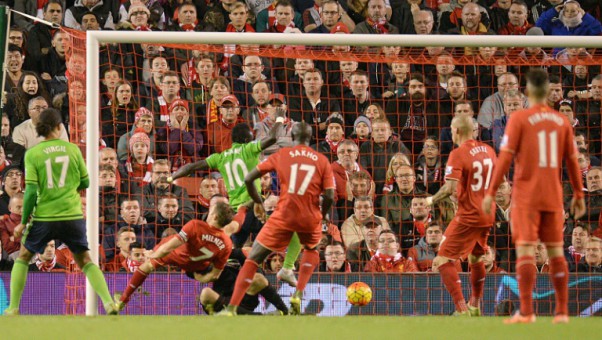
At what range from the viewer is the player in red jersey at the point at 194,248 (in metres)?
11.2

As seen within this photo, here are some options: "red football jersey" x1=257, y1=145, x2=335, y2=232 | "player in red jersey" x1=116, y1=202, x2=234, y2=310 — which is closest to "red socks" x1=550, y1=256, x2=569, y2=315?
"red football jersey" x1=257, y1=145, x2=335, y2=232

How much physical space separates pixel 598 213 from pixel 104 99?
A: 6200mm

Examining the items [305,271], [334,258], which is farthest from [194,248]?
[334,258]

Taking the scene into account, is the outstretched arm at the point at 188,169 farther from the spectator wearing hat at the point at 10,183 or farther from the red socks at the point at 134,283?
the spectator wearing hat at the point at 10,183

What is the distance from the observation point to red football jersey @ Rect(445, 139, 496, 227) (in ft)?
35.1

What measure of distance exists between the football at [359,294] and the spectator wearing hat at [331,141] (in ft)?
7.23

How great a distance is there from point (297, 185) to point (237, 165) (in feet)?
5.27

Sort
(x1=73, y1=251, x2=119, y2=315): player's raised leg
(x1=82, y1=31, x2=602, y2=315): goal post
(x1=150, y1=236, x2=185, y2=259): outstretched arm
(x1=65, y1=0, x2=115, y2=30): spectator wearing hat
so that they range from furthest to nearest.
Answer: (x1=65, y1=0, x2=115, y2=30): spectator wearing hat < (x1=82, y1=31, x2=602, y2=315): goal post < (x1=150, y1=236, x2=185, y2=259): outstretched arm < (x1=73, y1=251, x2=119, y2=315): player's raised leg

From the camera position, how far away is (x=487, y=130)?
1401 cm

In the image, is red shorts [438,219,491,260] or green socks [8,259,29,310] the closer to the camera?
green socks [8,259,29,310]

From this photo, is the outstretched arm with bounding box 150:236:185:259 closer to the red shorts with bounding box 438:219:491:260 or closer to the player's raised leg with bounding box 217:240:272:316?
the player's raised leg with bounding box 217:240:272:316

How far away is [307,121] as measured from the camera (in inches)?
558

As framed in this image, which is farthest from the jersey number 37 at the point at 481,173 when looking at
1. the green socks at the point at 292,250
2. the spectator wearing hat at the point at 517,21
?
the spectator wearing hat at the point at 517,21

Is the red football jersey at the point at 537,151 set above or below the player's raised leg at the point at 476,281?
above
